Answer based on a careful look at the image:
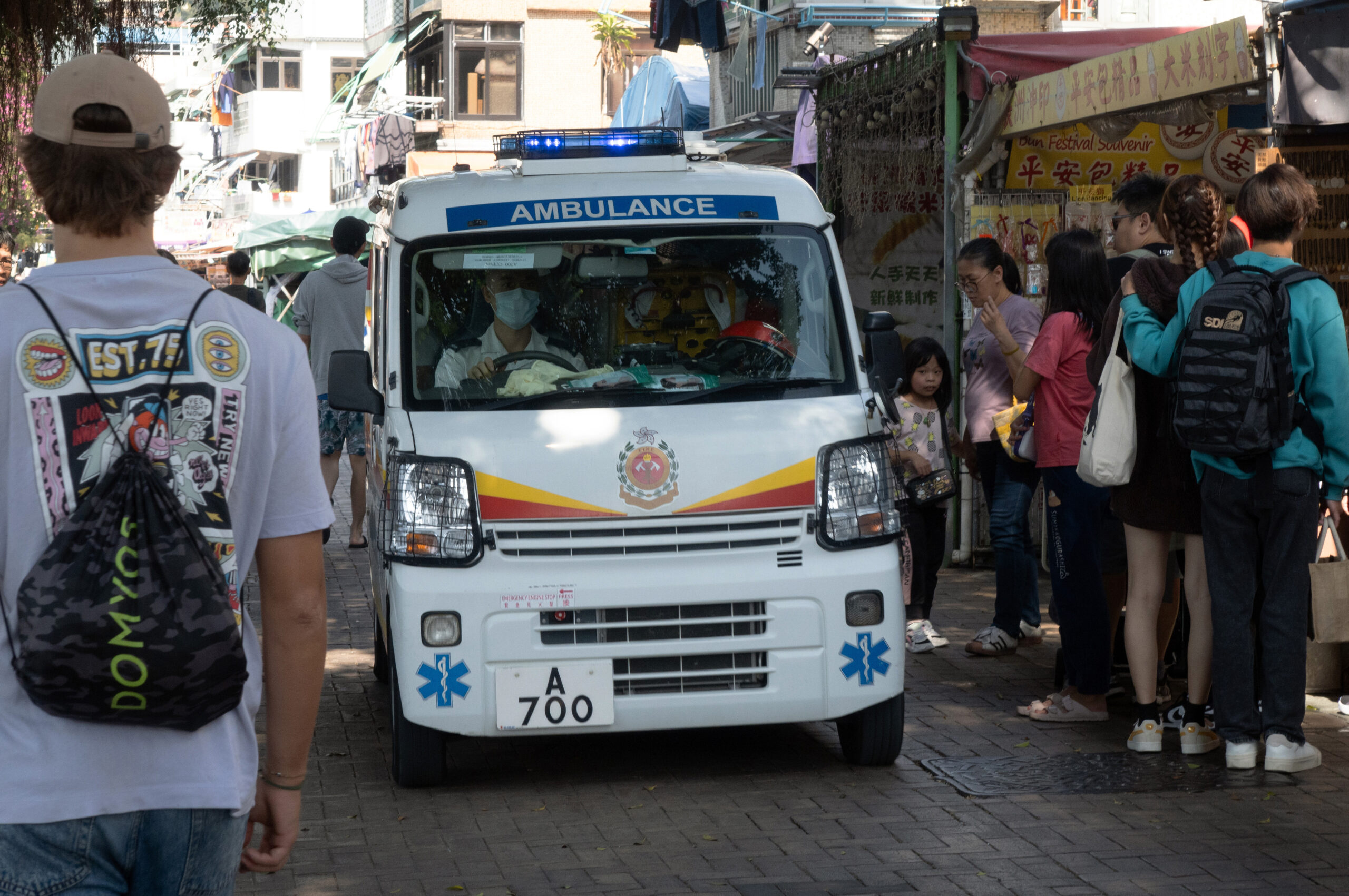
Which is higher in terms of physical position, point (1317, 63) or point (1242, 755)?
point (1317, 63)

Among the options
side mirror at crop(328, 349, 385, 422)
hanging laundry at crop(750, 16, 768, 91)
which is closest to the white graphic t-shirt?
side mirror at crop(328, 349, 385, 422)

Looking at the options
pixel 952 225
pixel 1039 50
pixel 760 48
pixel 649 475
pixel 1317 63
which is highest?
pixel 760 48

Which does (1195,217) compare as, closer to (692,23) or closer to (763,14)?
(763,14)

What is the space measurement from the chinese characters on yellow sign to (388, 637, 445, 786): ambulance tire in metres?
4.72

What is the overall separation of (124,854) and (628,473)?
11.9 feet

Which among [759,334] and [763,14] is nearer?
[759,334]

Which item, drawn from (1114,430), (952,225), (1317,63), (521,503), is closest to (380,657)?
(521,503)

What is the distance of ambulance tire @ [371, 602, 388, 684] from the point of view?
7648 millimetres

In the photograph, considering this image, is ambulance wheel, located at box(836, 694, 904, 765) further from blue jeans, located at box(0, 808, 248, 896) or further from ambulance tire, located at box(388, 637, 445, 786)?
blue jeans, located at box(0, 808, 248, 896)

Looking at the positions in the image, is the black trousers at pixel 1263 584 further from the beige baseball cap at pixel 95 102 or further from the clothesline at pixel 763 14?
the clothesline at pixel 763 14

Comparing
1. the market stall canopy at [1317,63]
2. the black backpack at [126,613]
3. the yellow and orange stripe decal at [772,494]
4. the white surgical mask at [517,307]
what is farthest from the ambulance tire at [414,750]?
the market stall canopy at [1317,63]

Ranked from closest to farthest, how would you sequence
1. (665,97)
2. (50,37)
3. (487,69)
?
(50,37), (665,97), (487,69)

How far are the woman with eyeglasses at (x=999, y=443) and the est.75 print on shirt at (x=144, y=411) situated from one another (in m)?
5.92

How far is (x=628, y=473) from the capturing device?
19.1 ft
